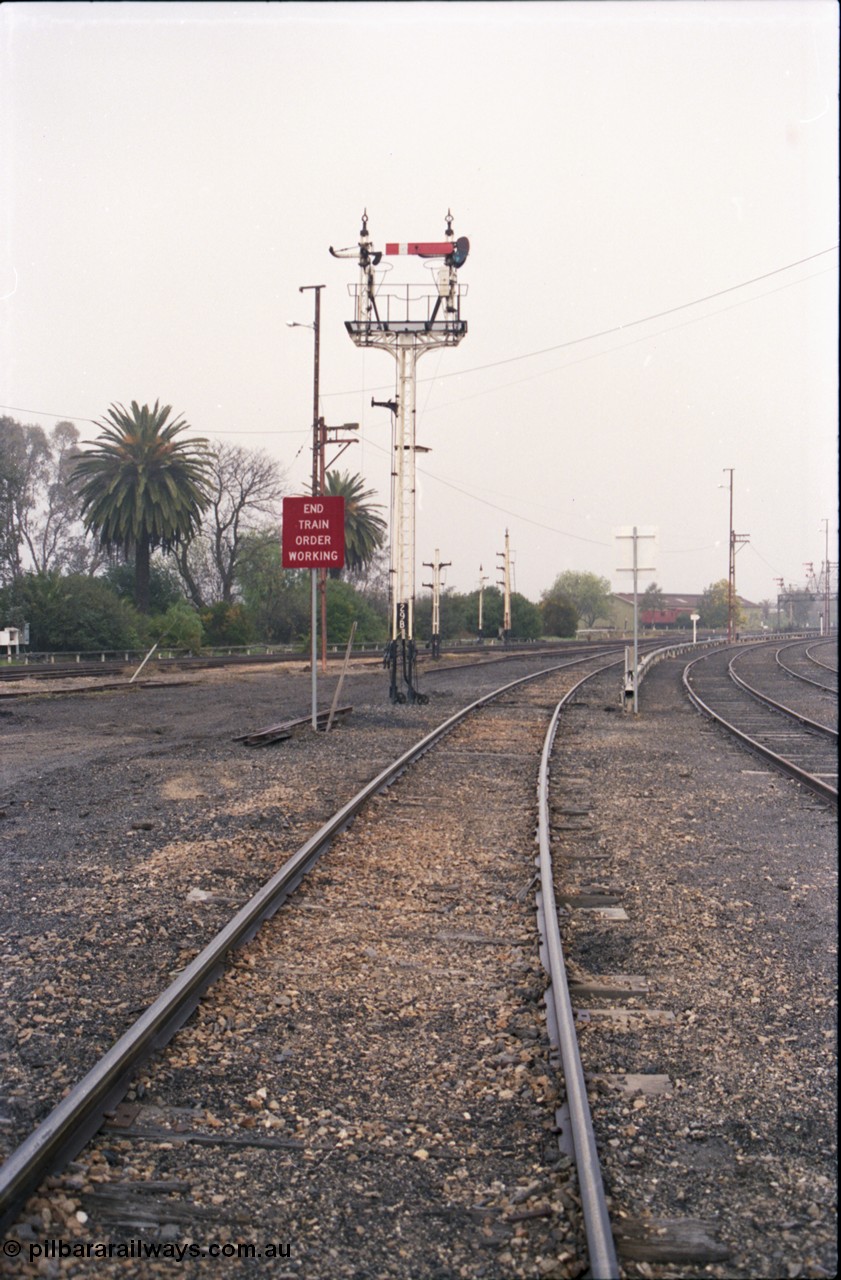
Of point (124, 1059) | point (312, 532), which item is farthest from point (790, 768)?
point (124, 1059)

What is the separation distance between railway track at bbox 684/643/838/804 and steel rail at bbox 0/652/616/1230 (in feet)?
11.6

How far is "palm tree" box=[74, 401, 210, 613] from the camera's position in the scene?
48.6m

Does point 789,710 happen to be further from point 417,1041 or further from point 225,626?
point 225,626

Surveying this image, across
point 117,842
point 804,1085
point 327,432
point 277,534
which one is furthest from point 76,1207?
point 277,534

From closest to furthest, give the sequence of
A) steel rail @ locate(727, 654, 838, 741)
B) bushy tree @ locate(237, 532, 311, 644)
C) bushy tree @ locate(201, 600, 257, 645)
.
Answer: steel rail @ locate(727, 654, 838, 741) < bushy tree @ locate(201, 600, 257, 645) < bushy tree @ locate(237, 532, 311, 644)

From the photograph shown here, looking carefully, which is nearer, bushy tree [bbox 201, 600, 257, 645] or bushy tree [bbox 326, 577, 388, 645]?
bushy tree [bbox 201, 600, 257, 645]

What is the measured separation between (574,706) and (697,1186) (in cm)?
1932

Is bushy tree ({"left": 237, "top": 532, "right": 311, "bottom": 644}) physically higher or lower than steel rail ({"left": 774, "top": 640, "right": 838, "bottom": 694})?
higher

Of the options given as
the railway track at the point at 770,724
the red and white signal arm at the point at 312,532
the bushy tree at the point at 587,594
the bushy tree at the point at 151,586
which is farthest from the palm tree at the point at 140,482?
the bushy tree at the point at 587,594

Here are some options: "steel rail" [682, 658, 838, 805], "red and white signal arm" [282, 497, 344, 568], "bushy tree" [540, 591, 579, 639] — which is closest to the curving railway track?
"steel rail" [682, 658, 838, 805]

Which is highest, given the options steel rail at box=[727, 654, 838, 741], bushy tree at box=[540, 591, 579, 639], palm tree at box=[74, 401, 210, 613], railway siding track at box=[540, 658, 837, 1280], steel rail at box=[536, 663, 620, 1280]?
palm tree at box=[74, 401, 210, 613]

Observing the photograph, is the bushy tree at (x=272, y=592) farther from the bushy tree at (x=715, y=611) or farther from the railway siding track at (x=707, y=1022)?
the bushy tree at (x=715, y=611)

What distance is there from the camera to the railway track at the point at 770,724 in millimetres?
12930

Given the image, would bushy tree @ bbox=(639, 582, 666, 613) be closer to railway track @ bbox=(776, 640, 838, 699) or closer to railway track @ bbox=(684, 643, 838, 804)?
railway track @ bbox=(776, 640, 838, 699)
